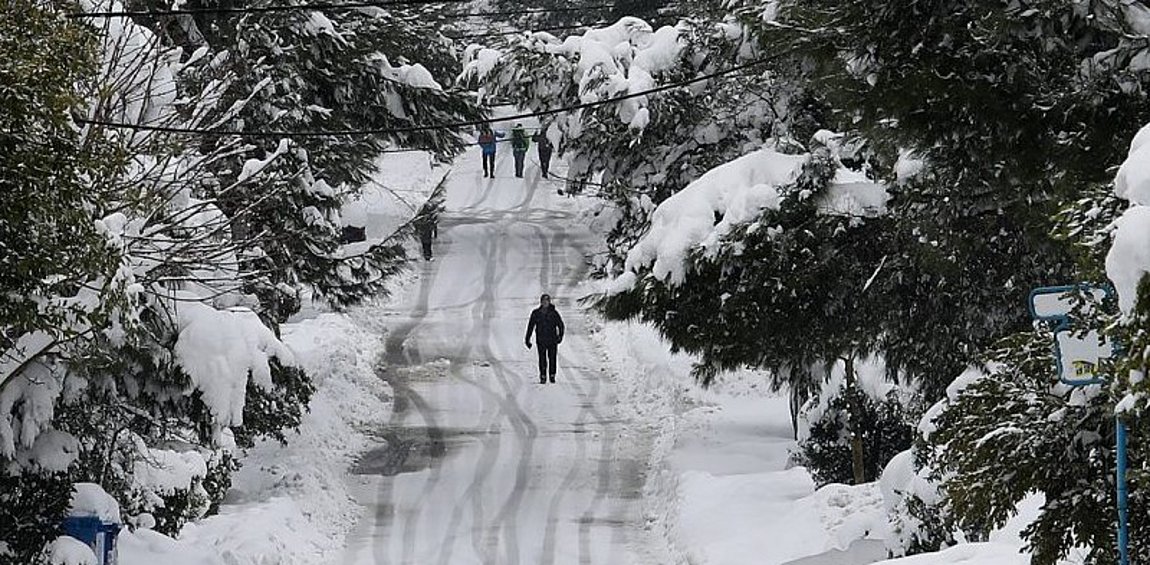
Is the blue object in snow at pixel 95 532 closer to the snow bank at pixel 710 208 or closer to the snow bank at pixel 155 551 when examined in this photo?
the snow bank at pixel 155 551

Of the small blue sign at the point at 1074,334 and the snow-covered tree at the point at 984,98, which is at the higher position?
the snow-covered tree at the point at 984,98

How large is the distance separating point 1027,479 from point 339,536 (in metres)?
9.08

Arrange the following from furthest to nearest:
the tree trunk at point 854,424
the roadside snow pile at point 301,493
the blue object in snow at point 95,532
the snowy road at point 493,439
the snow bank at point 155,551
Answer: the tree trunk at point 854,424, the snowy road at point 493,439, the roadside snow pile at point 301,493, the snow bank at point 155,551, the blue object in snow at point 95,532

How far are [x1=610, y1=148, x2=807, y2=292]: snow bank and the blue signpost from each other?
5.85m

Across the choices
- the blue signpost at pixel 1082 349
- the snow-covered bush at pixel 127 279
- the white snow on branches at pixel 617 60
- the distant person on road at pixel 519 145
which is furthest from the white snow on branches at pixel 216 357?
the distant person on road at pixel 519 145

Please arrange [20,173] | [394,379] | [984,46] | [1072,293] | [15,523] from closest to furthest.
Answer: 1. [1072,293]
2. [20,173]
3. [984,46]
4. [15,523]
5. [394,379]

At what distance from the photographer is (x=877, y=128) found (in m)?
9.57

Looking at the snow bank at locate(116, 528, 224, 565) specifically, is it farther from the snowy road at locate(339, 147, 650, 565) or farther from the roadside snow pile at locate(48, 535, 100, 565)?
the snowy road at locate(339, 147, 650, 565)

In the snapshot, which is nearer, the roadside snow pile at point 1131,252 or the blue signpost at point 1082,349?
the roadside snow pile at point 1131,252

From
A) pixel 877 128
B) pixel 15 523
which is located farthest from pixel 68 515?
pixel 877 128

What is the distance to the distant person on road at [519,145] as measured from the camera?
4397cm

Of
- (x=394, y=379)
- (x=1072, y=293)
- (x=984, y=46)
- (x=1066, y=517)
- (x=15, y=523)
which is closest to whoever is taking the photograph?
(x=1072, y=293)

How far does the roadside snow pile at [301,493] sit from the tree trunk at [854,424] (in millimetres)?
4812

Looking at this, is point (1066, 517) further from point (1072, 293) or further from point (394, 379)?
point (394, 379)
